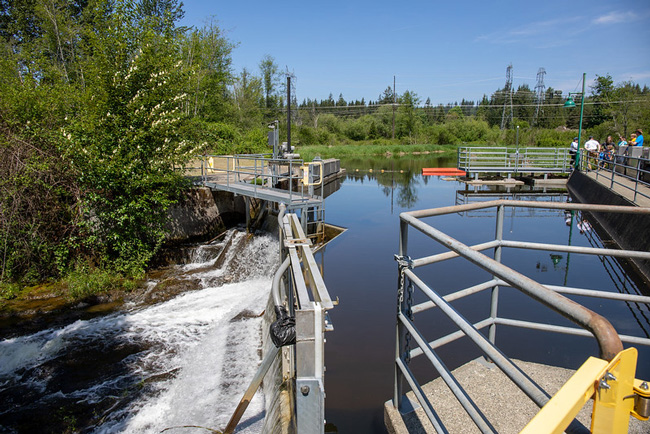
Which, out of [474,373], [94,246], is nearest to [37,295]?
[94,246]

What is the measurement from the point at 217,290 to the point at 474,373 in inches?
295

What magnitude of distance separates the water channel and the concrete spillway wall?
476 mm

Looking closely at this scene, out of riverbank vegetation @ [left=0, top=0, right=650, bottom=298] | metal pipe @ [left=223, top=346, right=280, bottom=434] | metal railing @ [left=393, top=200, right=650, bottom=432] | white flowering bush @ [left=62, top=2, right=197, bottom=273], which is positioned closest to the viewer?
metal railing @ [left=393, top=200, right=650, bottom=432]

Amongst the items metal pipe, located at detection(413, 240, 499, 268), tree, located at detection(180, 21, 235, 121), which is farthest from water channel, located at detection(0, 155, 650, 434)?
tree, located at detection(180, 21, 235, 121)

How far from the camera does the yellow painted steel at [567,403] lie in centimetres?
90

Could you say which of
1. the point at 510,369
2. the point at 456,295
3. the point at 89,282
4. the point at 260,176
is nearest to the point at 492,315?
the point at 456,295

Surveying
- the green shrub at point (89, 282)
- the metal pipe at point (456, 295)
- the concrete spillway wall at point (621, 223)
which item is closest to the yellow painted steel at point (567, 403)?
the metal pipe at point (456, 295)

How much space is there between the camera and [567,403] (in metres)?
0.93

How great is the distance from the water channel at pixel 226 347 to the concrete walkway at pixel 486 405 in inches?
73.4

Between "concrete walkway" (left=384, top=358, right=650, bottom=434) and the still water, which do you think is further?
the still water

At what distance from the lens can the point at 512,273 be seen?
151 centimetres

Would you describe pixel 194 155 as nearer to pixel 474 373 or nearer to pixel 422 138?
pixel 474 373

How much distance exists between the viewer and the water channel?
542cm

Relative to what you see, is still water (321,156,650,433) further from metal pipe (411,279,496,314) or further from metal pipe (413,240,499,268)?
metal pipe (413,240,499,268)
